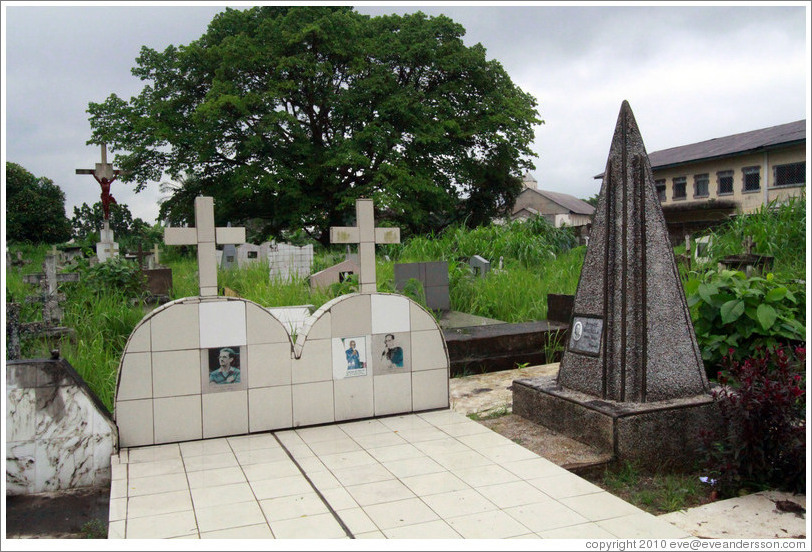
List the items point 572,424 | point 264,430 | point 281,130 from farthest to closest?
point 281,130
point 264,430
point 572,424

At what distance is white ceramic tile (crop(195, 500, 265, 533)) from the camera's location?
343 centimetres

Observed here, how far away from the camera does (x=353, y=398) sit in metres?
5.42

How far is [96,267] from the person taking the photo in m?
9.81

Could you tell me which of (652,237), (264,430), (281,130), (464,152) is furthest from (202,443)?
(464,152)

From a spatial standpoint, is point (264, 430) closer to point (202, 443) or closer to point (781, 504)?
point (202, 443)

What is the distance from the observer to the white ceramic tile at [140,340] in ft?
15.6

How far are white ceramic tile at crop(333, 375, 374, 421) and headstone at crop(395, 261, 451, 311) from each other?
4912mm

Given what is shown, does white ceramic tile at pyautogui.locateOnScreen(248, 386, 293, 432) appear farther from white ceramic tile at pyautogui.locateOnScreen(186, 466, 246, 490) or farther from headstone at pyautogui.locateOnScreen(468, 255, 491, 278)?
headstone at pyautogui.locateOnScreen(468, 255, 491, 278)

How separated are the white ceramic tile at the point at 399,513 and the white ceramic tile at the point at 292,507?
0.94 feet

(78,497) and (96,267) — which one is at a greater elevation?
(96,267)

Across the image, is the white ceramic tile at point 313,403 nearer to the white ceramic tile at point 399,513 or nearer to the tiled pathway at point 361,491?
the tiled pathway at point 361,491

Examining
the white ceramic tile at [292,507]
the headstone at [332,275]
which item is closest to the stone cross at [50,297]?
the headstone at [332,275]

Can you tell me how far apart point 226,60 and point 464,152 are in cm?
986

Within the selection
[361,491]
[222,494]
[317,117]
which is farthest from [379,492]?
[317,117]
